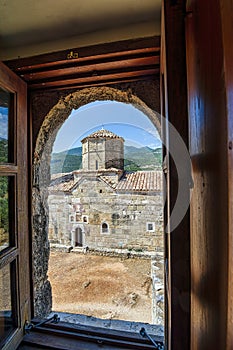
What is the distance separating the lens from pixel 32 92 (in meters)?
1.10

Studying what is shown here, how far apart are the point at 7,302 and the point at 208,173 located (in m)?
1.06

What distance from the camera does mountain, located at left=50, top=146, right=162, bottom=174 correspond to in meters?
1.36

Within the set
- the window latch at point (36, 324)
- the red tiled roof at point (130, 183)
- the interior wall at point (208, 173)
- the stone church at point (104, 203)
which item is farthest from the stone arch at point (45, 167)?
the interior wall at point (208, 173)

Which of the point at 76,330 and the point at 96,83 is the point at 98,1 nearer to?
the point at 96,83

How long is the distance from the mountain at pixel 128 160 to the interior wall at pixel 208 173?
2.76ft

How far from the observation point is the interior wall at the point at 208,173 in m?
0.28

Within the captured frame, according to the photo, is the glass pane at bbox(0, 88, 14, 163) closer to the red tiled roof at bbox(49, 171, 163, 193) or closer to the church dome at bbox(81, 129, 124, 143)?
the red tiled roof at bbox(49, 171, 163, 193)

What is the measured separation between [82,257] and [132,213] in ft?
1.95

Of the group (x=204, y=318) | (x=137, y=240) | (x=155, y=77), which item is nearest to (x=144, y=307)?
(x=137, y=240)

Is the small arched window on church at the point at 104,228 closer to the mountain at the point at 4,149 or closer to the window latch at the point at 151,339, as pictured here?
the window latch at the point at 151,339

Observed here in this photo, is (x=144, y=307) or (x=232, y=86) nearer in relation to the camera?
(x=232, y=86)

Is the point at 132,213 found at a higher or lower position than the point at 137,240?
higher

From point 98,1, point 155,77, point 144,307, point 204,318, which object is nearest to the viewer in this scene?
point 204,318

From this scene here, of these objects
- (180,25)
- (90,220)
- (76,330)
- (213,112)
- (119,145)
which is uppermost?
(180,25)
